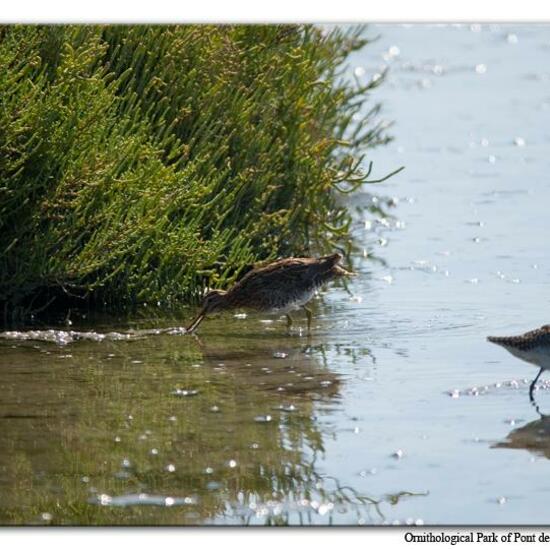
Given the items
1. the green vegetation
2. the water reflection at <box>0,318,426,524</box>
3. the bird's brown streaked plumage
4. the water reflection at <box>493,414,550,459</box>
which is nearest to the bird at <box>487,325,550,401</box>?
the bird's brown streaked plumage

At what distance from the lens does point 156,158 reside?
10.6m

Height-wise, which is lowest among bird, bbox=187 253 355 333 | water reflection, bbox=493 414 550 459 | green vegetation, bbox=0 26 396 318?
water reflection, bbox=493 414 550 459

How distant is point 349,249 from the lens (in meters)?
12.3

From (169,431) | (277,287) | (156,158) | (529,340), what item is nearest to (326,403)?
(169,431)

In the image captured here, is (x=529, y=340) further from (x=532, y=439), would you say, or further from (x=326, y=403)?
(x=326, y=403)

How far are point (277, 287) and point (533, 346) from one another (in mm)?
2395

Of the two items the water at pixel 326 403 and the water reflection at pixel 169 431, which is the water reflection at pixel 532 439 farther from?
the water reflection at pixel 169 431

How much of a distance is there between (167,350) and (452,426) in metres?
2.44

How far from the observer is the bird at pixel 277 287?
1036 cm

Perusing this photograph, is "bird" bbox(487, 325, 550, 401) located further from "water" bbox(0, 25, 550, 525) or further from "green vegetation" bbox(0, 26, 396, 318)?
"green vegetation" bbox(0, 26, 396, 318)

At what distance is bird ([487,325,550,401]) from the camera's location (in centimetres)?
843

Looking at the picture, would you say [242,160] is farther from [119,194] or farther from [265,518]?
[265,518]

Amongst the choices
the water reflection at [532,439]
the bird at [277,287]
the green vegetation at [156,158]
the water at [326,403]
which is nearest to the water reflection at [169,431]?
the water at [326,403]

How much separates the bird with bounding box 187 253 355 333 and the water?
19 centimetres
